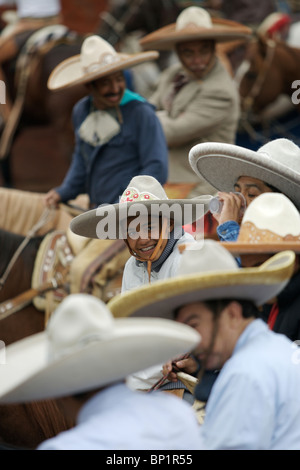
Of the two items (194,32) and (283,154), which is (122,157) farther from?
(283,154)

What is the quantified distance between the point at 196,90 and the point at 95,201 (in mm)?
1156

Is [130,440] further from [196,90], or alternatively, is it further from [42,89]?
[42,89]

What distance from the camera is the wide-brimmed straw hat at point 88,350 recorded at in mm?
2133

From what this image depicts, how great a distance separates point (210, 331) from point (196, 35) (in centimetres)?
391

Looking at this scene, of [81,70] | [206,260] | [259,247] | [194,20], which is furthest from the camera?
[194,20]

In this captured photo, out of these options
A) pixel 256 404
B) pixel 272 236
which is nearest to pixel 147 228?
pixel 272 236

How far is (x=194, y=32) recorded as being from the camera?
615cm

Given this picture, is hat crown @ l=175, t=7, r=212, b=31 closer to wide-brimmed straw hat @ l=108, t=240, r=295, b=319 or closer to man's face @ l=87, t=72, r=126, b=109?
man's face @ l=87, t=72, r=126, b=109

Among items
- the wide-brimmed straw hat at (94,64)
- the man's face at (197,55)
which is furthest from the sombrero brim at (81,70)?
the man's face at (197,55)

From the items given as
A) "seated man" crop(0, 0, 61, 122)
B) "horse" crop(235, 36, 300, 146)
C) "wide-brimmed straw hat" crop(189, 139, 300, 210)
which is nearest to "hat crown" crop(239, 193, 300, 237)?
"wide-brimmed straw hat" crop(189, 139, 300, 210)

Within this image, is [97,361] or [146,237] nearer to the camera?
[97,361]

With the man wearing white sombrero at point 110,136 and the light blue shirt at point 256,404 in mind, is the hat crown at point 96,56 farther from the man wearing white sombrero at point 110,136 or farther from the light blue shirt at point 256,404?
the light blue shirt at point 256,404

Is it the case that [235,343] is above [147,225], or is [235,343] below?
above

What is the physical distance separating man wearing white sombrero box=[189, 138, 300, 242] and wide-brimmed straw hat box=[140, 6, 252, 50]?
254 cm
